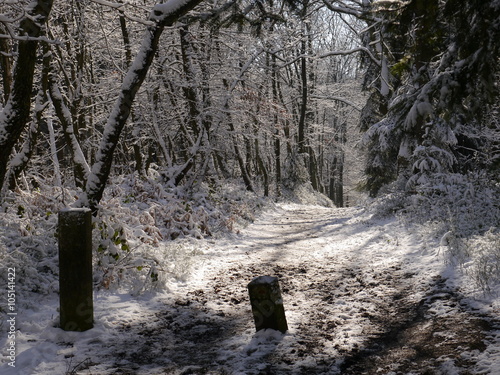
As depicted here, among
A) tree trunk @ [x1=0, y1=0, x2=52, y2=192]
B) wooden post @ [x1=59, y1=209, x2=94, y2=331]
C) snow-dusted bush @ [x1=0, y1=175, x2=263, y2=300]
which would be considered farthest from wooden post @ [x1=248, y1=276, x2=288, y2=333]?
tree trunk @ [x1=0, y1=0, x2=52, y2=192]

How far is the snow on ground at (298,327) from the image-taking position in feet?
12.0

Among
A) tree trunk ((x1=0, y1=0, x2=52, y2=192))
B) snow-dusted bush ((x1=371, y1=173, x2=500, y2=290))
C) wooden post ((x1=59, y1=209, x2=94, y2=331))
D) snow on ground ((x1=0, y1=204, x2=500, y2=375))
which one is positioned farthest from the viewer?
snow-dusted bush ((x1=371, y1=173, x2=500, y2=290))

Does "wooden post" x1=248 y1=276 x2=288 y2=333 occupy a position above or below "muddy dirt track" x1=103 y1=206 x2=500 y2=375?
above

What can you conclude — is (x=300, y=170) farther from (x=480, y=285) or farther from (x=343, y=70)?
(x=480, y=285)

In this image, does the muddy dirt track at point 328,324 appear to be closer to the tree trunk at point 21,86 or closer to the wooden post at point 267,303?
the wooden post at point 267,303

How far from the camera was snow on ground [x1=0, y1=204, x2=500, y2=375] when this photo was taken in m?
3.66

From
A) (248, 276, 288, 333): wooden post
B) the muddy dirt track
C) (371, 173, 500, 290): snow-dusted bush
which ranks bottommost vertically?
the muddy dirt track

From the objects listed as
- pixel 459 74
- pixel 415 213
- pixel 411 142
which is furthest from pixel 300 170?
pixel 459 74

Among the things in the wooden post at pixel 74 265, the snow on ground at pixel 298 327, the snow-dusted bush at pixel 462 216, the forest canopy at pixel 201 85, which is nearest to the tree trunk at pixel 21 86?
the forest canopy at pixel 201 85

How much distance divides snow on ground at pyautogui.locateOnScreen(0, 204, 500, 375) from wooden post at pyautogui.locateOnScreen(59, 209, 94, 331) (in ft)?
0.66

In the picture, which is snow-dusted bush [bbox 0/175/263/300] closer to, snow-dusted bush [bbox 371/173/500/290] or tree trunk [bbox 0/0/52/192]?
tree trunk [bbox 0/0/52/192]

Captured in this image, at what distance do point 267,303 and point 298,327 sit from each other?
0.62 metres

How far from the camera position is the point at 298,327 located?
4.63 m

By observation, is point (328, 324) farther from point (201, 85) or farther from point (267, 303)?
point (201, 85)
